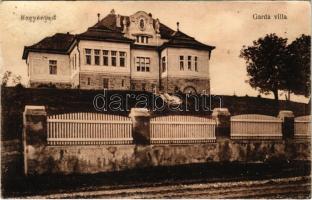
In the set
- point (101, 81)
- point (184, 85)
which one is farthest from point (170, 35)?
point (101, 81)

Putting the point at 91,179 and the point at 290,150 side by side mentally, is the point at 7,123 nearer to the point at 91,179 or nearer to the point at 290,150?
the point at 91,179

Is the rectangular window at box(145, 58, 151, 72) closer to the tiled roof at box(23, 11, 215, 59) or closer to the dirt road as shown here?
the tiled roof at box(23, 11, 215, 59)

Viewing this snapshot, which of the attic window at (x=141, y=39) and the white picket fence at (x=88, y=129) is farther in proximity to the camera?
the attic window at (x=141, y=39)

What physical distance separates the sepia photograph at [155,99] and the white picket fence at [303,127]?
0.02 m

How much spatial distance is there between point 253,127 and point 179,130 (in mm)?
1527

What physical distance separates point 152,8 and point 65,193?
3.59 metres

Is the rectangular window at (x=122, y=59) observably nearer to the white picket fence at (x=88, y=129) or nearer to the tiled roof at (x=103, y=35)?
the tiled roof at (x=103, y=35)

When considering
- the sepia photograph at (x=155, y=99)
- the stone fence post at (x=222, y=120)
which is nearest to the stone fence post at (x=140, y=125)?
the sepia photograph at (x=155, y=99)

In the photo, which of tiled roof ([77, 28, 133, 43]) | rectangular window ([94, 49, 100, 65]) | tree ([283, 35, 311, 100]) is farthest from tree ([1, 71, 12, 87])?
tree ([283, 35, 311, 100])

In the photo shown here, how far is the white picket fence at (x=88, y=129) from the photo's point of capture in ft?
26.0

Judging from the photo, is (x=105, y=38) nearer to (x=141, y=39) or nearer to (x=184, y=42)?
(x=141, y=39)

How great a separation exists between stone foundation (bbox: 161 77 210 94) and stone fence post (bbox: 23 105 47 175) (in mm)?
2277

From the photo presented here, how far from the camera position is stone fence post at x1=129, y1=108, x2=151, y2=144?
8375 mm

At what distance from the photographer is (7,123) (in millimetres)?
7867
